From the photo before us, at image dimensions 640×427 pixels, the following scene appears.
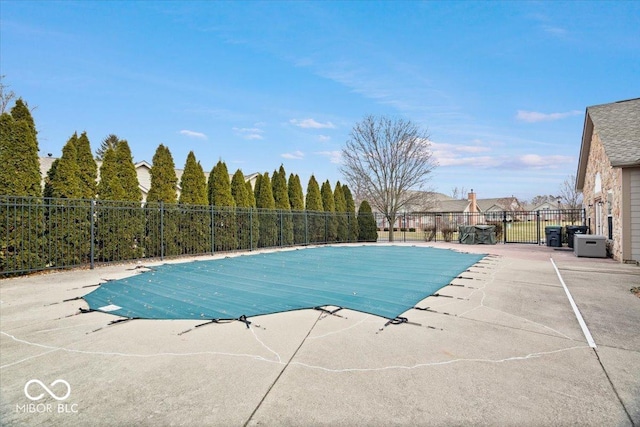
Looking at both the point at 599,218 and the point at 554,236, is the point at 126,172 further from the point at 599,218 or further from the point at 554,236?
the point at 554,236

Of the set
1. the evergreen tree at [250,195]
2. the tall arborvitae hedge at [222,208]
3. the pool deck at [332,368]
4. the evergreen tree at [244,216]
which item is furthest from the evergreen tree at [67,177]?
the evergreen tree at [250,195]

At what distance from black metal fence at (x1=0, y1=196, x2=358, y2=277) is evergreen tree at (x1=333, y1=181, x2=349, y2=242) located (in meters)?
3.33

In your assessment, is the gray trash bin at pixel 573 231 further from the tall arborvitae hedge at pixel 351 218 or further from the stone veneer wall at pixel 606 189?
the tall arborvitae hedge at pixel 351 218

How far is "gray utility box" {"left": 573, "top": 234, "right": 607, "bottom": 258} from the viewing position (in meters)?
9.87

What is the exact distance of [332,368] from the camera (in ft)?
8.09

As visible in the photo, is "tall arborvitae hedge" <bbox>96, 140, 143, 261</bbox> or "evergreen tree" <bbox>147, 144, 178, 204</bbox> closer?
"tall arborvitae hedge" <bbox>96, 140, 143, 261</bbox>

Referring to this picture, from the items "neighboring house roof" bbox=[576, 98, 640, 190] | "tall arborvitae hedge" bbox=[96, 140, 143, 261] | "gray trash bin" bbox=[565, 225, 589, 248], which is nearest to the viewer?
"neighboring house roof" bbox=[576, 98, 640, 190]

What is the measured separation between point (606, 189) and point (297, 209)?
11969mm

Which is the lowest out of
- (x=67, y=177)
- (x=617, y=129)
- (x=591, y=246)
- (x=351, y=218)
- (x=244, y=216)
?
(x=591, y=246)

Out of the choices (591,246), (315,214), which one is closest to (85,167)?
(315,214)

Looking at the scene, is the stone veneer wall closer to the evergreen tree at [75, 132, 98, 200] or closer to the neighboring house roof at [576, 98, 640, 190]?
the neighboring house roof at [576, 98, 640, 190]

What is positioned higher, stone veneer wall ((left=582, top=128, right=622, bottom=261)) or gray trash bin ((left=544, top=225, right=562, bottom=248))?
stone veneer wall ((left=582, top=128, right=622, bottom=261))

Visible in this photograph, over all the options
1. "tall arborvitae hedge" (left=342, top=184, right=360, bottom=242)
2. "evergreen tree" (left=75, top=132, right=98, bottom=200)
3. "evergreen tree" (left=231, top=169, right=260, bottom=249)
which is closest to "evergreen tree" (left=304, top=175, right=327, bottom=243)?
"tall arborvitae hedge" (left=342, top=184, right=360, bottom=242)

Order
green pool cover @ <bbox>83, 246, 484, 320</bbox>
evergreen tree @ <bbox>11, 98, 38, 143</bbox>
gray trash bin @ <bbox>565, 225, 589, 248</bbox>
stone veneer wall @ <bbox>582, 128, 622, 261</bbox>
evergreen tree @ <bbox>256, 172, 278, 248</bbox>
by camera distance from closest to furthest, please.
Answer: green pool cover @ <bbox>83, 246, 484, 320</bbox> < evergreen tree @ <bbox>11, 98, 38, 143</bbox> < stone veneer wall @ <bbox>582, 128, 622, 261</bbox> < gray trash bin @ <bbox>565, 225, 589, 248</bbox> < evergreen tree @ <bbox>256, 172, 278, 248</bbox>
